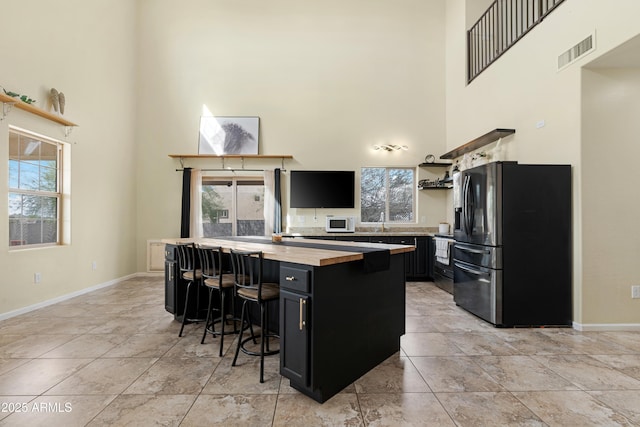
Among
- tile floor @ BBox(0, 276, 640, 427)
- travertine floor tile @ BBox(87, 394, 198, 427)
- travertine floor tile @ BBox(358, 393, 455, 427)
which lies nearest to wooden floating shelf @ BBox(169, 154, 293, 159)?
tile floor @ BBox(0, 276, 640, 427)

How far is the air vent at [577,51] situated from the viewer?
2.91 m

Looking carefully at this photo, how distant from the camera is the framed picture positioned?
593 cm

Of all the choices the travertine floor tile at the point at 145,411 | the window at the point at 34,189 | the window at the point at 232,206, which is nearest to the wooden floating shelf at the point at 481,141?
the window at the point at 232,206

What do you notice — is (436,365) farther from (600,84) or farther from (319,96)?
(319,96)

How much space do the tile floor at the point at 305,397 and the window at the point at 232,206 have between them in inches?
118

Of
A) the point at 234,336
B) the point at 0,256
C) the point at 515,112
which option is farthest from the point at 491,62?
the point at 0,256

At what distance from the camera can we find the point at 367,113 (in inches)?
240

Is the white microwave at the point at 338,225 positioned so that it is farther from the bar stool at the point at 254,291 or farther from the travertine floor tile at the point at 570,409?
the travertine floor tile at the point at 570,409

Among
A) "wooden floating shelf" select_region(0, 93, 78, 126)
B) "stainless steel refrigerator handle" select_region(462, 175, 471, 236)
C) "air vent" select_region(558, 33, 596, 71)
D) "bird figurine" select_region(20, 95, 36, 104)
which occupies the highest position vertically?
"air vent" select_region(558, 33, 596, 71)

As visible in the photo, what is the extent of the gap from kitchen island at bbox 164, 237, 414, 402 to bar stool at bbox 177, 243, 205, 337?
117 centimetres

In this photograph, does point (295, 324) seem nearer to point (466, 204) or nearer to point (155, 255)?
point (466, 204)

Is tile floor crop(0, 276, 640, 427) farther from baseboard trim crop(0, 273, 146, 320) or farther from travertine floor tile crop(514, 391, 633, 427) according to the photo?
baseboard trim crop(0, 273, 146, 320)

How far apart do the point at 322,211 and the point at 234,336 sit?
3444 mm

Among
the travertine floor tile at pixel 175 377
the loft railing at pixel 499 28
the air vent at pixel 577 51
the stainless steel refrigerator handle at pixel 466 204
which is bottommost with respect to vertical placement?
the travertine floor tile at pixel 175 377
